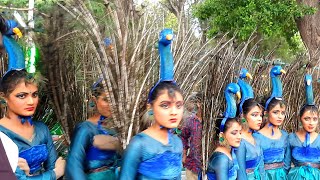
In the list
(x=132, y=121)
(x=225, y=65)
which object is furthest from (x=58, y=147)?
(x=225, y=65)

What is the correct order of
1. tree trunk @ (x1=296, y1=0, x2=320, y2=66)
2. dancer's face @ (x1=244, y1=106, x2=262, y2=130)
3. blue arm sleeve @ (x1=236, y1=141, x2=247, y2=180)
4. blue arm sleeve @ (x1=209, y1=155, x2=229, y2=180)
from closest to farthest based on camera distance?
blue arm sleeve @ (x1=209, y1=155, x2=229, y2=180) → blue arm sleeve @ (x1=236, y1=141, x2=247, y2=180) → dancer's face @ (x1=244, y1=106, x2=262, y2=130) → tree trunk @ (x1=296, y1=0, x2=320, y2=66)

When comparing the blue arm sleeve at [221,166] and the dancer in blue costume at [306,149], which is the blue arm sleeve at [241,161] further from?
the dancer in blue costume at [306,149]

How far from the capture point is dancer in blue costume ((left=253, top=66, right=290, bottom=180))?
4066 millimetres

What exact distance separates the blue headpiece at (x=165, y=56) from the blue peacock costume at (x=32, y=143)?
68 cm

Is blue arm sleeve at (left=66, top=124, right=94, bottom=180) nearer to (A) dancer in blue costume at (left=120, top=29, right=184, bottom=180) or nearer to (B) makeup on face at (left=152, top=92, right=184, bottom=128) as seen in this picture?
(A) dancer in blue costume at (left=120, top=29, right=184, bottom=180)

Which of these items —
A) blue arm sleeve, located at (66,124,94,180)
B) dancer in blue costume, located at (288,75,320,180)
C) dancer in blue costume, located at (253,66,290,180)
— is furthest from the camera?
dancer in blue costume, located at (288,75,320,180)

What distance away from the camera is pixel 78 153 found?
288 cm

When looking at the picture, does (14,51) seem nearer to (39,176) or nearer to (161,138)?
(39,176)

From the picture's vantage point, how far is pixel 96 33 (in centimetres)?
241

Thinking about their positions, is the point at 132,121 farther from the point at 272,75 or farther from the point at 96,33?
the point at 272,75

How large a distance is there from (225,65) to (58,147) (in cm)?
145

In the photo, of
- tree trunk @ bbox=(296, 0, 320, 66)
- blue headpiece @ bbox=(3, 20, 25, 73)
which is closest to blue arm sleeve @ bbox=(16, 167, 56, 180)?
blue headpiece @ bbox=(3, 20, 25, 73)

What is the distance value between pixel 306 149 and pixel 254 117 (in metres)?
0.74

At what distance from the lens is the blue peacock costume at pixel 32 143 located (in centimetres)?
248
